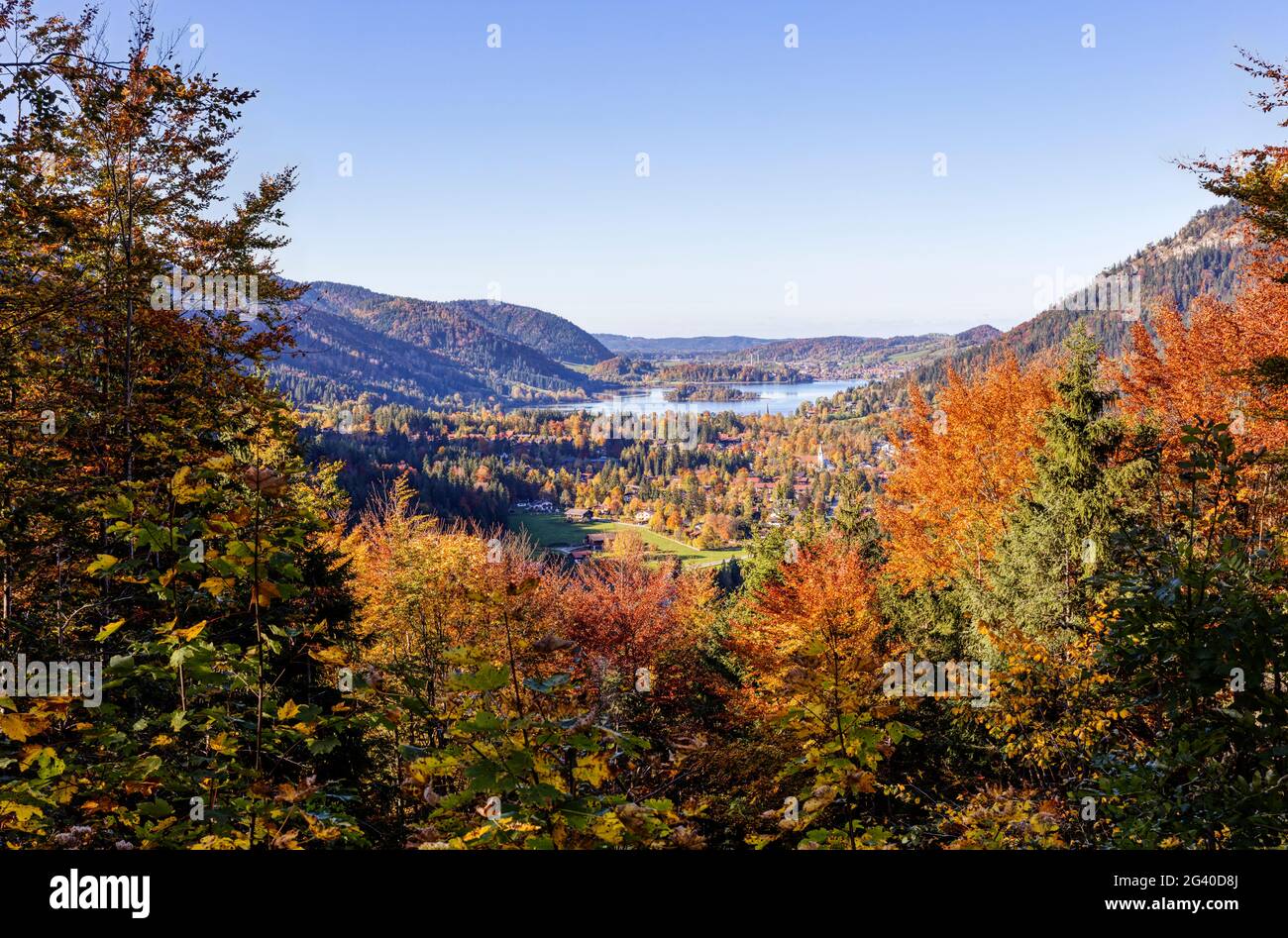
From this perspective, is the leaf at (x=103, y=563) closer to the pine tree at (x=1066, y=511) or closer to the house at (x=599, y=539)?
the pine tree at (x=1066, y=511)

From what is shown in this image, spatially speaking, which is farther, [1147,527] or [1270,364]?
[1270,364]

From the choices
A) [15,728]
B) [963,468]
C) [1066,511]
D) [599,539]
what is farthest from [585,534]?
[15,728]

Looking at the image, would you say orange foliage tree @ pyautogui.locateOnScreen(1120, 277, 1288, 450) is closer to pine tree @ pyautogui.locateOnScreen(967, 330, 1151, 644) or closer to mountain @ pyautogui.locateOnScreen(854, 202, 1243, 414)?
pine tree @ pyautogui.locateOnScreen(967, 330, 1151, 644)

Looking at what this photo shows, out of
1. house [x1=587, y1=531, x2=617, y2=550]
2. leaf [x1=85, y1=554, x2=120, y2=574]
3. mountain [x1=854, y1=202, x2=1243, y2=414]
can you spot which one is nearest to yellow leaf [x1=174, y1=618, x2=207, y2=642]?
leaf [x1=85, y1=554, x2=120, y2=574]

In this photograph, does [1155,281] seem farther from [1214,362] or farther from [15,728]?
[15,728]

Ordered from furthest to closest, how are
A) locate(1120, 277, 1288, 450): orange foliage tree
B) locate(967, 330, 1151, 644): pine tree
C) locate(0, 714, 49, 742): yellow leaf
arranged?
locate(1120, 277, 1288, 450): orange foliage tree < locate(967, 330, 1151, 644): pine tree < locate(0, 714, 49, 742): yellow leaf
